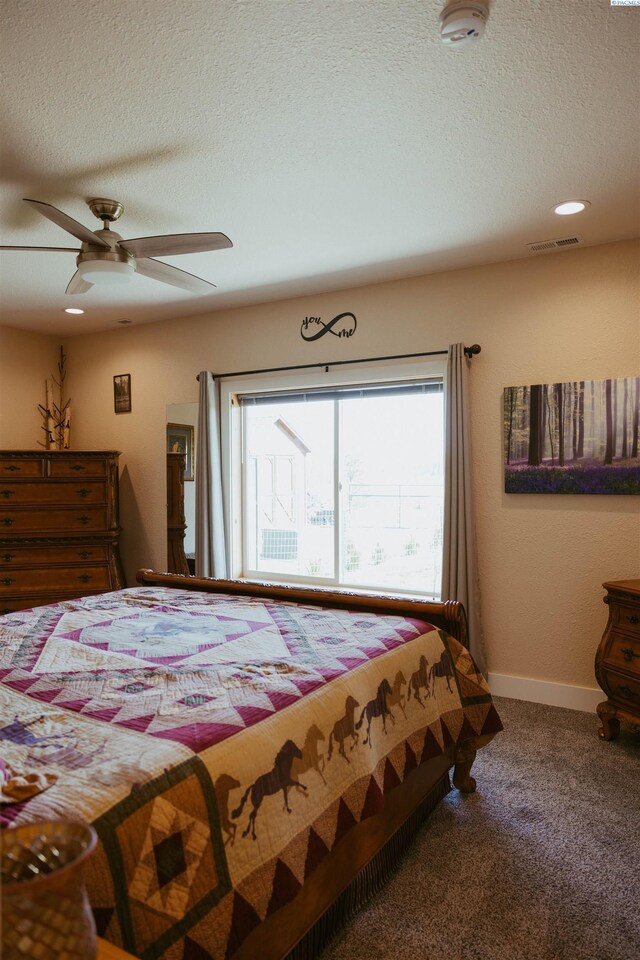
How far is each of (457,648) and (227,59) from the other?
2.21 m

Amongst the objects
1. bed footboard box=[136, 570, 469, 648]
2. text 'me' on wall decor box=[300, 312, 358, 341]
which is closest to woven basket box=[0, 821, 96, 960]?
bed footboard box=[136, 570, 469, 648]

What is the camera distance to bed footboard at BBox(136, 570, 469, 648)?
8.13 ft

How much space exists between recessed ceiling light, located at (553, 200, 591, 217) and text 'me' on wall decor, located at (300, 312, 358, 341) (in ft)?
5.19

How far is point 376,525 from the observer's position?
4.29 m

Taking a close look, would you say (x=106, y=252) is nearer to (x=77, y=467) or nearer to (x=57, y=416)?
(x=77, y=467)

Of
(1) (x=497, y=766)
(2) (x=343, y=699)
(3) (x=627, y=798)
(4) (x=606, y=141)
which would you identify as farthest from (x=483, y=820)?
(4) (x=606, y=141)

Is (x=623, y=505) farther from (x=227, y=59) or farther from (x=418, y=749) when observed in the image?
(x=227, y=59)

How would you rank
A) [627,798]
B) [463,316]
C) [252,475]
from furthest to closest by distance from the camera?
[252,475]
[463,316]
[627,798]

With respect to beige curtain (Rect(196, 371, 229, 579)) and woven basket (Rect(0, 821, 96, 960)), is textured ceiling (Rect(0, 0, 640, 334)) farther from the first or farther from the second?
woven basket (Rect(0, 821, 96, 960))

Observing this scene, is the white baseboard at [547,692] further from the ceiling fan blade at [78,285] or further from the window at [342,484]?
the ceiling fan blade at [78,285]

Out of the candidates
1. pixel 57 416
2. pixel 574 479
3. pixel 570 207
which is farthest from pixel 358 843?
pixel 57 416

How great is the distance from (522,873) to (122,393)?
4.65 metres

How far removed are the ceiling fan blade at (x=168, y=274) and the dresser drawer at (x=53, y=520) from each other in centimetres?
248

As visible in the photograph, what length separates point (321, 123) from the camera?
2.19 m
